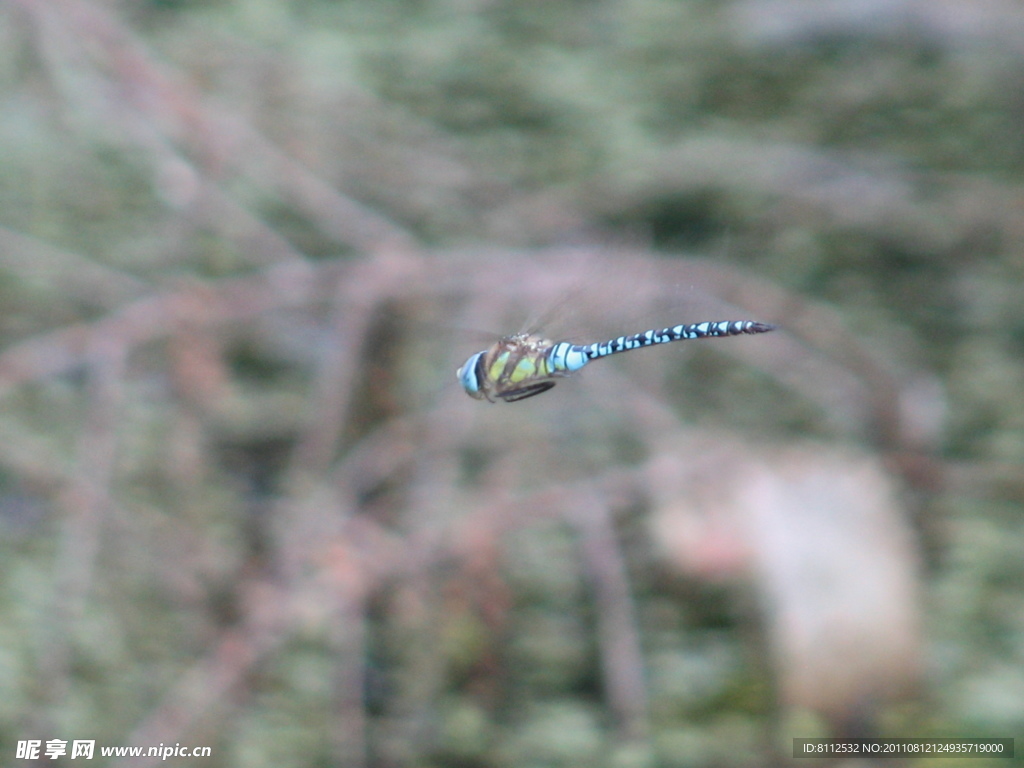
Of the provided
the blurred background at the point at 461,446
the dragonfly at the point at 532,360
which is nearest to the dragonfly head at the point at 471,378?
the dragonfly at the point at 532,360

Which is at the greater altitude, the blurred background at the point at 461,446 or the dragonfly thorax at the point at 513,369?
the blurred background at the point at 461,446

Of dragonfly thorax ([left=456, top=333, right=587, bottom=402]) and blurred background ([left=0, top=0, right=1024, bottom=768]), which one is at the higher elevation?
blurred background ([left=0, top=0, right=1024, bottom=768])

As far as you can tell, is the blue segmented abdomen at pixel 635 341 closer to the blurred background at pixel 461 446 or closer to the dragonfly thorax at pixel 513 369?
the dragonfly thorax at pixel 513 369

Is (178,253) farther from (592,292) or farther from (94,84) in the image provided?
(592,292)

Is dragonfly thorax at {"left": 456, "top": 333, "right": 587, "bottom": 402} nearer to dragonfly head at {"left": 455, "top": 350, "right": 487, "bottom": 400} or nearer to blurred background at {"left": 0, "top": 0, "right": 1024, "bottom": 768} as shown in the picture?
dragonfly head at {"left": 455, "top": 350, "right": 487, "bottom": 400}

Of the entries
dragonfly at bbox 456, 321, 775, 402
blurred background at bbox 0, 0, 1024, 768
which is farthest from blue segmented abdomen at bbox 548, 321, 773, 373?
blurred background at bbox 0, 0, 1024, 768

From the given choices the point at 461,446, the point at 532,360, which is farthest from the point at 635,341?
the point at 461,446

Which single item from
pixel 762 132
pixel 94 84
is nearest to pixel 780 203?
pixel 762 132

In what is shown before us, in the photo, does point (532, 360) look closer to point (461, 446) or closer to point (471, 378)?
point (471, 378)
